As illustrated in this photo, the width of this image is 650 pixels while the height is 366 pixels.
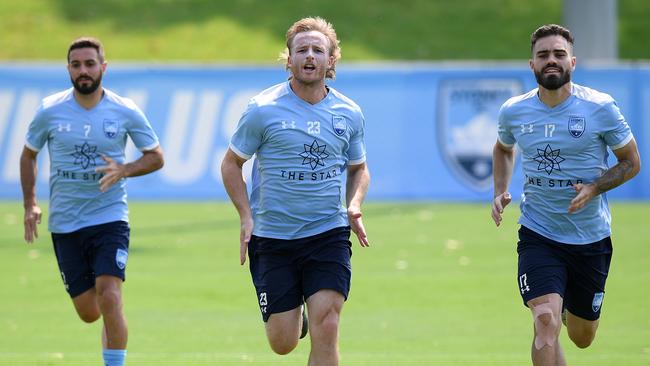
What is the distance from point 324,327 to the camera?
8180 mm

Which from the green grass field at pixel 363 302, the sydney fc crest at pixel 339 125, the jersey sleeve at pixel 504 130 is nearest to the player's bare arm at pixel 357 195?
the sydney fc crest at pixel 339 125

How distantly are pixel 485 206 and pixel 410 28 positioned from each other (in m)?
13.4

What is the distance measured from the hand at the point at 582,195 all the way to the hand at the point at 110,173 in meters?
3.48

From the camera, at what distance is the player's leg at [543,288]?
8219 mm

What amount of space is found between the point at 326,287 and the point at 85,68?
2.96 meters

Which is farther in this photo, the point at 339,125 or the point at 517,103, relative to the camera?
the point at 517,103

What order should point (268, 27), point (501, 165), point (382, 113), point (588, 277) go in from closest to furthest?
1. point (588, 277)
2. point (501, 165)
3. point (382, 113)
4. point (268, 27)

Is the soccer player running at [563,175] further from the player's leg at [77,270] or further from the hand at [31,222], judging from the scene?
the hand at [31,222]

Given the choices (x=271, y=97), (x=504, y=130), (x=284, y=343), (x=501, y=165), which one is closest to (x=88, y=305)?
(x=284, y=343)

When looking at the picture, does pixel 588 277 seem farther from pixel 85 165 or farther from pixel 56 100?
pixel 56 100

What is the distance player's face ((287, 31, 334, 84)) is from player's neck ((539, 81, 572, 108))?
1.51 m

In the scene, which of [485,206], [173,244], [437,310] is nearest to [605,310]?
[437,310]

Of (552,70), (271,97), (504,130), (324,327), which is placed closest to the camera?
(324,327)

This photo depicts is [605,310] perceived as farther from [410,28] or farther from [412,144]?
[410,28]
